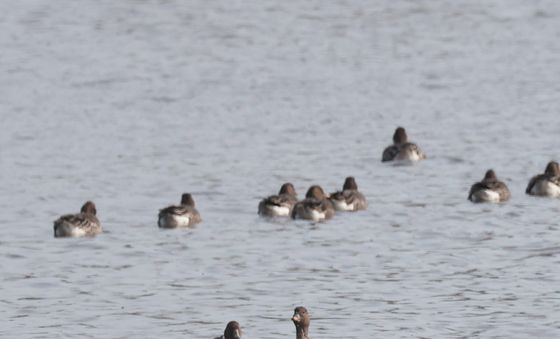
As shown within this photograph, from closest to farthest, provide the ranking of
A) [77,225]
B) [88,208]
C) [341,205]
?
[77,225], [88,208], [341,205]

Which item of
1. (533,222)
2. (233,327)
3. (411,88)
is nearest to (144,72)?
(411,88)

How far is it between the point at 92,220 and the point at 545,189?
9311 millimetres

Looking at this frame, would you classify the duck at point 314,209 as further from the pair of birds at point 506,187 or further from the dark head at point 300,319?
the dark head at point 300,319

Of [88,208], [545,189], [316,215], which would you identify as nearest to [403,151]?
[545,189]

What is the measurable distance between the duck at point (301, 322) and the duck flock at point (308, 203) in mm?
9511

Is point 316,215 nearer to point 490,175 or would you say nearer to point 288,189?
point 288,189

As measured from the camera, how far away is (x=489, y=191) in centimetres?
3183

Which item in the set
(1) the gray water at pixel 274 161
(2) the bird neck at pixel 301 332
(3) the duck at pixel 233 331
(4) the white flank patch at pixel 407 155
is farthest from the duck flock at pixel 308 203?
(3) the duck at pixel 233 331

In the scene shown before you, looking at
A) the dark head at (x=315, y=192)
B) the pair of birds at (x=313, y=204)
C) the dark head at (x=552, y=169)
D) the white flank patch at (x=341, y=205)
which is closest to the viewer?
the pair of birds at (x=313, y=204)

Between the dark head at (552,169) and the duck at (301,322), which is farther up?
the dark head at (552,169)

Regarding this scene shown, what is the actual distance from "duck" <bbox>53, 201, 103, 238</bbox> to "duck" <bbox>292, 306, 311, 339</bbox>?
9581mm

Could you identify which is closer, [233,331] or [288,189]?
[233,331]

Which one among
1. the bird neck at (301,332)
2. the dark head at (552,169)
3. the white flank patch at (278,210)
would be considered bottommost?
the bird neck at (301,332)

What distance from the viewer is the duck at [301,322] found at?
67.1ft
